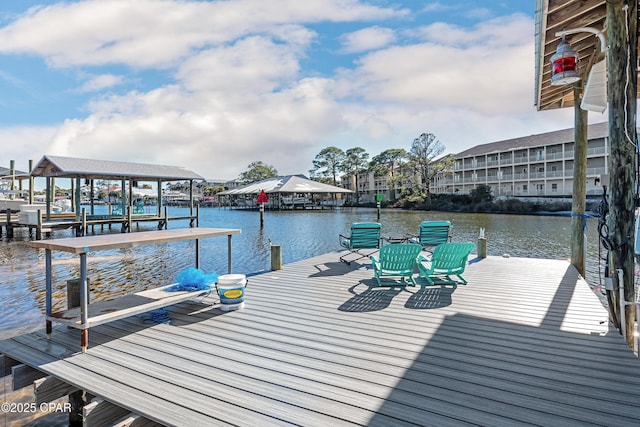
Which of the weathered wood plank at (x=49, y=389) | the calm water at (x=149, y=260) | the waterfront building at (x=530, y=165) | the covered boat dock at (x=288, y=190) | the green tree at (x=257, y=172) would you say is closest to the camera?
the weathered wood plank at (x=49, y=389)

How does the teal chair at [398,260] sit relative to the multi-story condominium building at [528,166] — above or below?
below

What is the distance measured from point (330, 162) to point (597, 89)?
6117 cm

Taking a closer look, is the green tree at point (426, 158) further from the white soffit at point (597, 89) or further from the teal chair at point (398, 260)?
the white soffit at point (597, 89)

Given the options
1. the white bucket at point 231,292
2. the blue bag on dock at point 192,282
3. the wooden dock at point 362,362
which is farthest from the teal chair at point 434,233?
the blue bag on dock at point 192,282

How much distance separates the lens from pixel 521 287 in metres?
5.54

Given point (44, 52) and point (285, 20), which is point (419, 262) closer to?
point (285, 20)

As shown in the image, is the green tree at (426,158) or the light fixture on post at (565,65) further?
the green tree at (426,158)

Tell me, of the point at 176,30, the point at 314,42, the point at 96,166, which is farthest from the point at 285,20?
the point at 96,166

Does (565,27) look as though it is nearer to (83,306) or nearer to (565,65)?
(565,65)

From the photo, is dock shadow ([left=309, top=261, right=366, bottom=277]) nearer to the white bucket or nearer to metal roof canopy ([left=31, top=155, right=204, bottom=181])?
the white bucket

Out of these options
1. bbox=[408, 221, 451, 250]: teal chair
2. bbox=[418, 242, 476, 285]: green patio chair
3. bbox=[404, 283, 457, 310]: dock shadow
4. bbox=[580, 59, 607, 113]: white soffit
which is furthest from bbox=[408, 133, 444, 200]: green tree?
bbox=[580, 59, 607, 113]: white soffit

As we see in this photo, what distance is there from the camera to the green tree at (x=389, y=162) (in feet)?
185

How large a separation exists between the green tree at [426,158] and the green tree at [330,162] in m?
17.2

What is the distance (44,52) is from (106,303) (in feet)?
32.0
